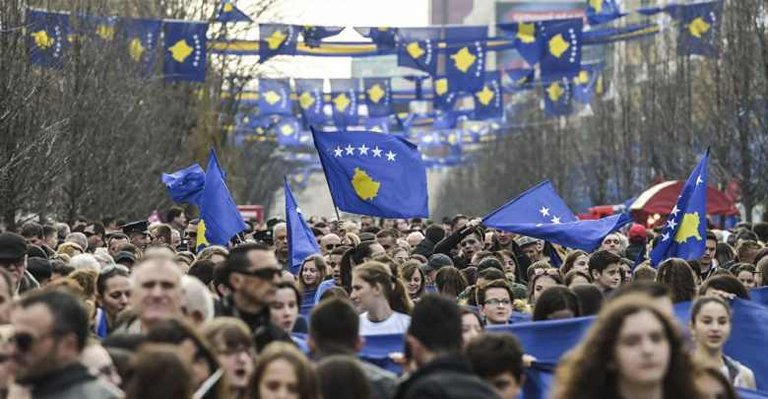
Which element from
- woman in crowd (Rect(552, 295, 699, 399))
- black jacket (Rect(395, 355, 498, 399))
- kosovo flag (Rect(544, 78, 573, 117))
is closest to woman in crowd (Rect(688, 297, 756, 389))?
black jacket (Rect(395, 355, 498, 399))

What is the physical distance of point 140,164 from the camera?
39.4 metres

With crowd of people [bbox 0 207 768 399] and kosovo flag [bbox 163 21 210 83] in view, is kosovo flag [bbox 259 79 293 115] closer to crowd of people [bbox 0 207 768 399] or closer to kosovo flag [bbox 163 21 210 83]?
kosovo flag [bbox 163 21 210 83]

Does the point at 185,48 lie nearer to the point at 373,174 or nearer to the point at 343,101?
the point at 373,174

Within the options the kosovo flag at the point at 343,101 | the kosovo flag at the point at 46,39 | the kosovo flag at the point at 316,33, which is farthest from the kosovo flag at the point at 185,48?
the kosovo flag at the point at 343,101

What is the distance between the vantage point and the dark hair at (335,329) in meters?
8.67

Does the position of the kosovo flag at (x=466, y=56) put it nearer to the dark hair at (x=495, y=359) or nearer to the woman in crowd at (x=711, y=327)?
the woman in crowd at (x=711, y=327)

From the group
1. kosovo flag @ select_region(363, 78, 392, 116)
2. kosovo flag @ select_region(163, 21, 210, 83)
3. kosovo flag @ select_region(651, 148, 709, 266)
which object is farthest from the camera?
kosovo flag @ select_region(363, 78, 392, 116)

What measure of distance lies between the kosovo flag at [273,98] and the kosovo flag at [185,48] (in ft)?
57.8

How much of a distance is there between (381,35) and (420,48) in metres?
0.92

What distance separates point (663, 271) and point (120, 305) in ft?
11.1

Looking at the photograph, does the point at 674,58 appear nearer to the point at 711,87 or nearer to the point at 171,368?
the point at 711,87

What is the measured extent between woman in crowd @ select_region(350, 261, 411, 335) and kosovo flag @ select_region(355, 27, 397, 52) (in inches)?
1291

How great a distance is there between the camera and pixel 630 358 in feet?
23.5

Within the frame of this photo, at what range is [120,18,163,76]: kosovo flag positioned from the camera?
120ft
